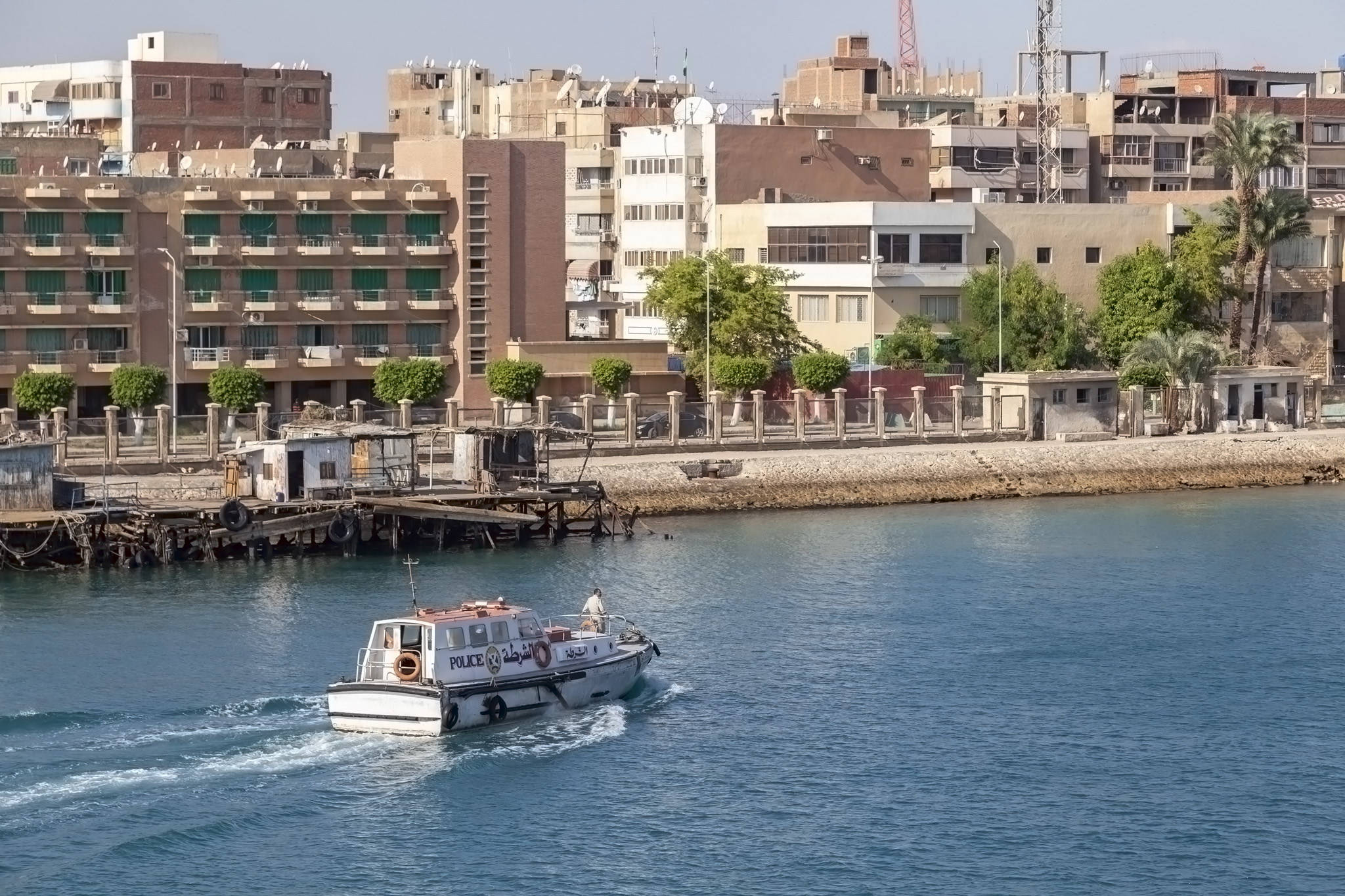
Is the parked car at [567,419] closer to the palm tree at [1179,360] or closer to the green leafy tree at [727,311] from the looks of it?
the green leafy tree at [727,311]

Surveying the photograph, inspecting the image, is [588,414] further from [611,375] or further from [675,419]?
[611,375]

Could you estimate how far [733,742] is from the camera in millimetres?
54406

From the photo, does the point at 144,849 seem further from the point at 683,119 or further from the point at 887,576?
the point at 683,119

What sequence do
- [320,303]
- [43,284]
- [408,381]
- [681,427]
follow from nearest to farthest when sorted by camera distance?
1. [681,427]
2. [43,284]
3. [408,381]
4. [320,303]

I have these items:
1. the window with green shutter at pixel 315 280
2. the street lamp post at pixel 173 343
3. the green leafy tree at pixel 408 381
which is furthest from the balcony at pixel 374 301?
the street lamp post at pixel 173 343

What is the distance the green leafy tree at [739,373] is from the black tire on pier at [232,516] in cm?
3302

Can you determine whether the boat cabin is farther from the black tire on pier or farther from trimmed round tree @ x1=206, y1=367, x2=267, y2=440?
trimmed round tree @ x1=206, y1=367, x2=267, y2=440

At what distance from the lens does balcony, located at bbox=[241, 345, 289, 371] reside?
107938 millimetres

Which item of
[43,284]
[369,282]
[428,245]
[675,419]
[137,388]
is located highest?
[428,245]

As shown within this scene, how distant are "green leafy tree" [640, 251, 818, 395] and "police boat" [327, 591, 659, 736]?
181 ft

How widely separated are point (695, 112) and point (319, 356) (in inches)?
1319

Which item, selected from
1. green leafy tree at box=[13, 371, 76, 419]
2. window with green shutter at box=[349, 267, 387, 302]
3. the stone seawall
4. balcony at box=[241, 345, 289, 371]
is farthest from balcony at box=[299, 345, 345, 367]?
the stone seawall

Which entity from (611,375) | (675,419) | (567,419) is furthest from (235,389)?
(675,419)

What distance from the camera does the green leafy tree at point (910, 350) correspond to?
379 feet
